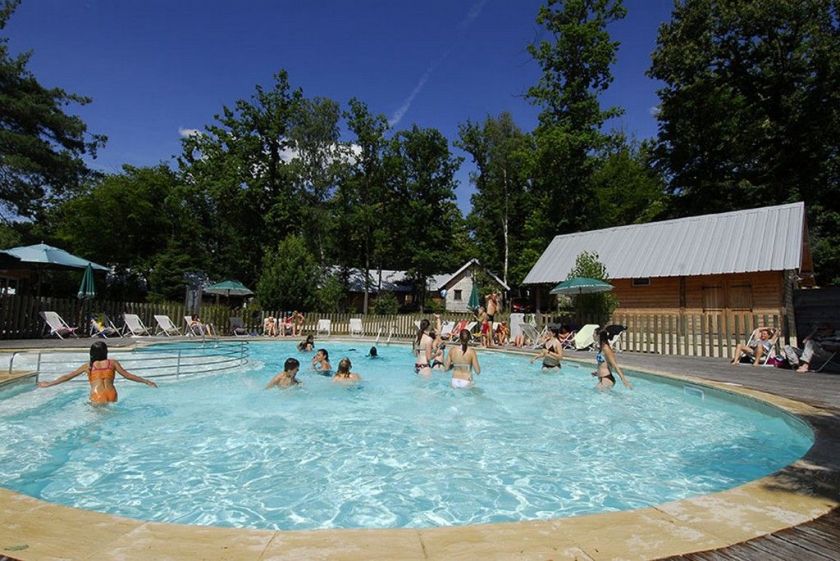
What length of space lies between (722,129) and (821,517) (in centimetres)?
3766

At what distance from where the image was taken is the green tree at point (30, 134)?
86.8 ft

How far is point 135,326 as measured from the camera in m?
18.2

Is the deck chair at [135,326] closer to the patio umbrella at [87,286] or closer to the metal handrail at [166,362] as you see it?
the patio umbrella at [87,286]

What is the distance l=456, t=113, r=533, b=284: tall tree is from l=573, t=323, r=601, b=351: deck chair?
21706 mm

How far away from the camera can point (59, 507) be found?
267 cm

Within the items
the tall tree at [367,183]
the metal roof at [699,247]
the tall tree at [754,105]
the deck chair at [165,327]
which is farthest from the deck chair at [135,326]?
the tall tree at [754,105]

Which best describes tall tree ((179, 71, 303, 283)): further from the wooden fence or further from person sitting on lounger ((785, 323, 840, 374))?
person sitting on lounger ((785, 323, 840, 374))

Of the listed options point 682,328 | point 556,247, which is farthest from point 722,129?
point 682,328

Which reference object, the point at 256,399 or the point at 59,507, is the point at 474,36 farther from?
the point at 59,507

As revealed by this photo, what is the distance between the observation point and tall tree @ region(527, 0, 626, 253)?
3328 cm

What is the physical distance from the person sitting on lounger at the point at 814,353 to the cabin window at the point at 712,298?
37.1ft

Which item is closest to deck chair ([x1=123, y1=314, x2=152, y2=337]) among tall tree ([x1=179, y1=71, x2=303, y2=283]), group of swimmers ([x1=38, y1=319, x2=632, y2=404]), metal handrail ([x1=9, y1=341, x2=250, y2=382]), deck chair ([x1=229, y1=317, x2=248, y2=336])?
deck chair ([x1=229, y1=317, x2=248, y2=336])

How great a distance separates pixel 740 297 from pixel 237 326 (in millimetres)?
23311

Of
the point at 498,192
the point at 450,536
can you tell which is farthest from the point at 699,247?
the point at 450,536
